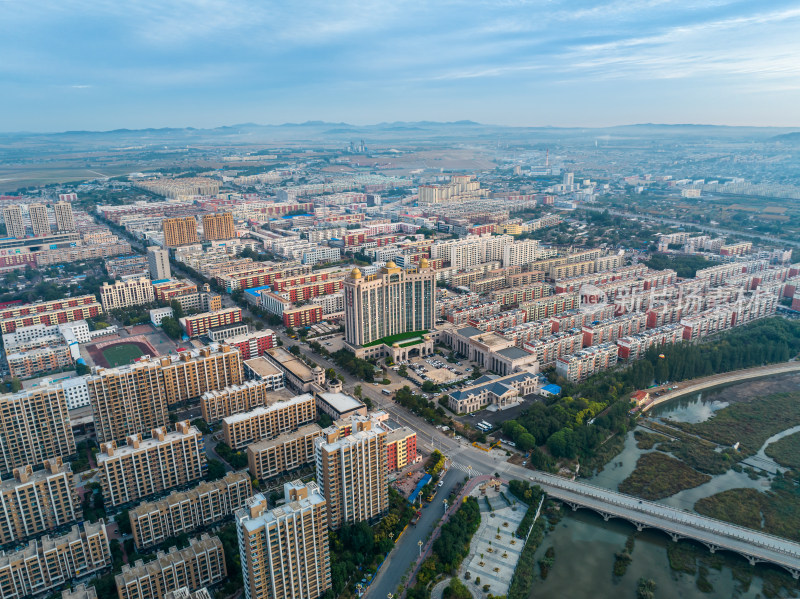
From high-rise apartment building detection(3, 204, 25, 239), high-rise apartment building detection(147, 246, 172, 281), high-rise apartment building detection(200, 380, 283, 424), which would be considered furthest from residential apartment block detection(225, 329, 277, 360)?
high-rise apartment building detection(3, 204, 25, 239)

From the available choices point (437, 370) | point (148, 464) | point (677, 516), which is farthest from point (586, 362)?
point (148, 464)

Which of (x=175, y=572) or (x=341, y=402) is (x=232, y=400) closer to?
(x=341, y=402)

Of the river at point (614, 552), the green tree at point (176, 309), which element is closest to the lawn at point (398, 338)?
the river at point (614, 552)

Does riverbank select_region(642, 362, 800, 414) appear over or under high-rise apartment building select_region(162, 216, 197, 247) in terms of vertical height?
under

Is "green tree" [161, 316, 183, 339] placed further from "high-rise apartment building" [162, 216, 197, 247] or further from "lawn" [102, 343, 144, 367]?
"high-rise apartment building" [162, 216, 197, 247]

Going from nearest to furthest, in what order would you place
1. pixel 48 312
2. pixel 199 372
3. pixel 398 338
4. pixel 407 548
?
1. pixel 407 548
2. pixel 199 372
3. pixel 398 338
4. pixel 48 312

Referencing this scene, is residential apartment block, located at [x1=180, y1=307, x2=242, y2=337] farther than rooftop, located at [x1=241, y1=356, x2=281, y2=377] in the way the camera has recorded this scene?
Yes

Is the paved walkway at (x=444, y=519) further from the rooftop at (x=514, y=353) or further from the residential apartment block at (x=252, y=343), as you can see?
the residential apartment block at (x=252, y=343)
